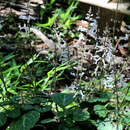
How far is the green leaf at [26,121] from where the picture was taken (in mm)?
1590

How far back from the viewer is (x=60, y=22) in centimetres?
371

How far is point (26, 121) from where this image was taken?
63.4 inches

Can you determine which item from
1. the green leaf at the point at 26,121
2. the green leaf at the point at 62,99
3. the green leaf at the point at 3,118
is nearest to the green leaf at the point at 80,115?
the green leaf at the point at 62,99

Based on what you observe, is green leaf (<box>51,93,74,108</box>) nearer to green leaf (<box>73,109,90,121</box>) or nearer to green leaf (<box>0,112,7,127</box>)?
green leaf (<box>73,109,90,121</box>)

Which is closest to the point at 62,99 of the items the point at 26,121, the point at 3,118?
the point at 26,121

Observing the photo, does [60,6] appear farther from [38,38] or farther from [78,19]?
[38,38]

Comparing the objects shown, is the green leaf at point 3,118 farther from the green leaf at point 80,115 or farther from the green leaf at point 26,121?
the green leaf at point 80,115

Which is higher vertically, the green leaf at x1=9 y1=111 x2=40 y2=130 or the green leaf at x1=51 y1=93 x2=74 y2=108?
the green leaf at x1=51 y1=93 x2=74 y2=108

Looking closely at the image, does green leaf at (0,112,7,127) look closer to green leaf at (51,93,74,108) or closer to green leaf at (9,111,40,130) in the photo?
green leaf at (9,111,40,130)

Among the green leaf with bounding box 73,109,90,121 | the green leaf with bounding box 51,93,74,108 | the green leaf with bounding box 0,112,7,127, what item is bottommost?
the green leaf with bounding box 0,112,7,127

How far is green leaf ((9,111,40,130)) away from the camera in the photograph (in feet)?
5.22

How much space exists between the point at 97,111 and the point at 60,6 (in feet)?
10.7

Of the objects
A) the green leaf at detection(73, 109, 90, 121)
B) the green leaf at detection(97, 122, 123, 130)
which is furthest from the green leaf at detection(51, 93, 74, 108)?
the green leaf at detection(97, 122, 123, 130)

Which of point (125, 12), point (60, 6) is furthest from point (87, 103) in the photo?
point (60, 6)
